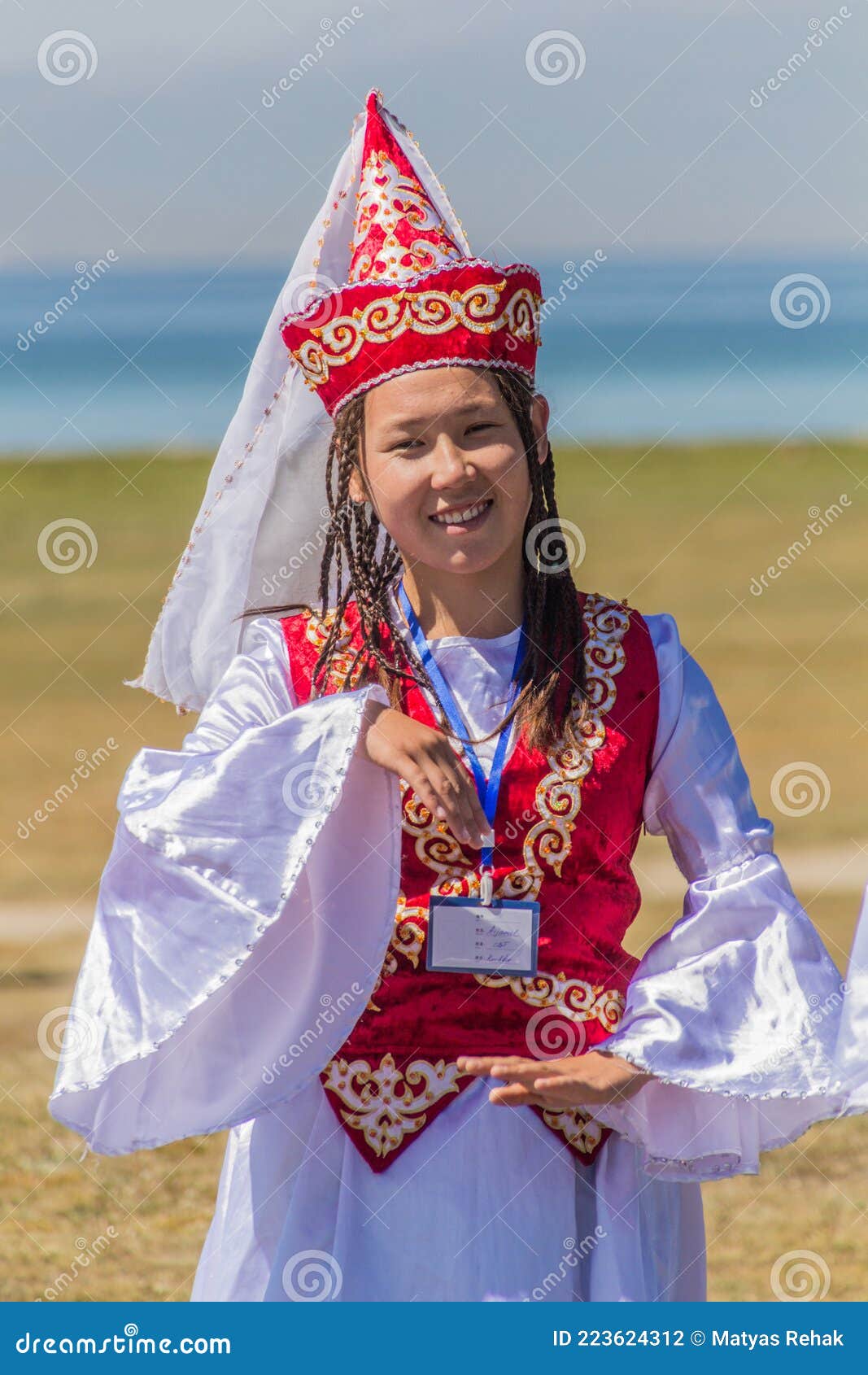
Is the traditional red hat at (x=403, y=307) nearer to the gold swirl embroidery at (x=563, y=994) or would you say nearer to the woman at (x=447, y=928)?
the woman at (x=447, y=928)

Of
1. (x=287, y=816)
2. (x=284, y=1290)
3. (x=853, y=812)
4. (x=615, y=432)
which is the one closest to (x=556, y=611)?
(x=287, y=816)

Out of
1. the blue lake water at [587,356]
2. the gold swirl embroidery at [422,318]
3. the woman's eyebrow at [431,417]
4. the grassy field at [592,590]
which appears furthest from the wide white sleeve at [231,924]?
the blue lake water at [587,356]

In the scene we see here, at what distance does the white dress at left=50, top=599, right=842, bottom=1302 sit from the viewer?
8.44ft

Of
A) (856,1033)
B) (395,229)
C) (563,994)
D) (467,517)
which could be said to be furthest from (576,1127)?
(395,229)

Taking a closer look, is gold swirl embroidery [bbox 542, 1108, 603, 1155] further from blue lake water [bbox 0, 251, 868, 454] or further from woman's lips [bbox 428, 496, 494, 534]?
blue lake water [bbox 0, 251, 868, 454]

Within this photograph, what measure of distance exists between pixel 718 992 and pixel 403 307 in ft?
3.25

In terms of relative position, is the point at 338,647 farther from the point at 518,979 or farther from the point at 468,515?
the point at 518,979

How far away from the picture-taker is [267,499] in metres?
3.09

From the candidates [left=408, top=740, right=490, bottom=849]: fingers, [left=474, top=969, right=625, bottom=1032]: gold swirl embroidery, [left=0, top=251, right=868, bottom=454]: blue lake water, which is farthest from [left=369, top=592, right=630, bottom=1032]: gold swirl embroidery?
[left=0, top=251, right=868, bottom=454]: blue lake water

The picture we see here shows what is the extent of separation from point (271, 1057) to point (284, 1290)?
0.30m

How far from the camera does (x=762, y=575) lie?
47.8 ft

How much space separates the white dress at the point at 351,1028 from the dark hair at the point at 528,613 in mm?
90

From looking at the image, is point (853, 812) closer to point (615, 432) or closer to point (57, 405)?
point (615, 432)

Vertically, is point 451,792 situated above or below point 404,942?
above
